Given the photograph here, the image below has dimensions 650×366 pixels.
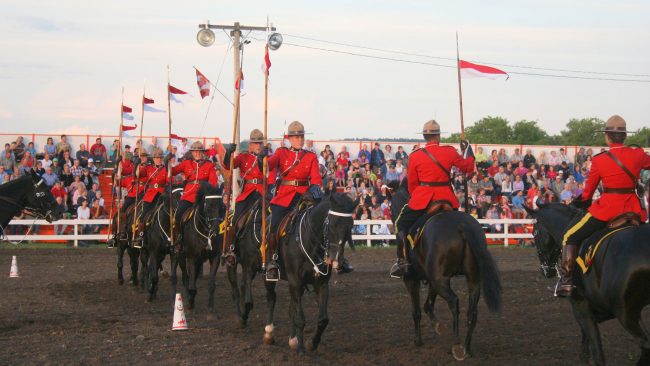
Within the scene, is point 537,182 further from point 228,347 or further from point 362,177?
point 228,347

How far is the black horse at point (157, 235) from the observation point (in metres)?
17.3

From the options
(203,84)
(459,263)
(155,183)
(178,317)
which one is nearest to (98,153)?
(203,84)

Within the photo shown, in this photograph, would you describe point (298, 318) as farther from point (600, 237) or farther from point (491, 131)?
point (491, 131)

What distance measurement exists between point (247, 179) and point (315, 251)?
404 cm

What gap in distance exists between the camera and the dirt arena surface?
1131 centimetres

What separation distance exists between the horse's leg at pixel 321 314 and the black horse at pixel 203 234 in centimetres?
380

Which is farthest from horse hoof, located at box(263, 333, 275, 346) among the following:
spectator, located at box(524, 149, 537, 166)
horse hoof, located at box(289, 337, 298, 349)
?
spectator, located at box(524, 149, 537, 166)

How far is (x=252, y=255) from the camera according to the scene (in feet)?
45.8

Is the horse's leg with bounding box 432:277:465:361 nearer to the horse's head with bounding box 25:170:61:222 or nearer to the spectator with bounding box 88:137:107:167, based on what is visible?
the horse's head with bounding box 25:170:61:222

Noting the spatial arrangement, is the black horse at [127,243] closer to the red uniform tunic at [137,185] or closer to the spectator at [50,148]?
the red uniform tunic at [137,185]

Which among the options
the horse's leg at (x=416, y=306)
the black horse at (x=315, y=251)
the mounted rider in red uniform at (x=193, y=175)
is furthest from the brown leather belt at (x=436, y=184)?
the mounted rider in red uniform at (x=193, y=175)

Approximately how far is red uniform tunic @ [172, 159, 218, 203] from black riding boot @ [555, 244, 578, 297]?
330 inches

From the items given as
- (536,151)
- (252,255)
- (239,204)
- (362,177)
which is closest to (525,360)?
(252,255)

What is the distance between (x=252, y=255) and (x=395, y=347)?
3072 millimetres
